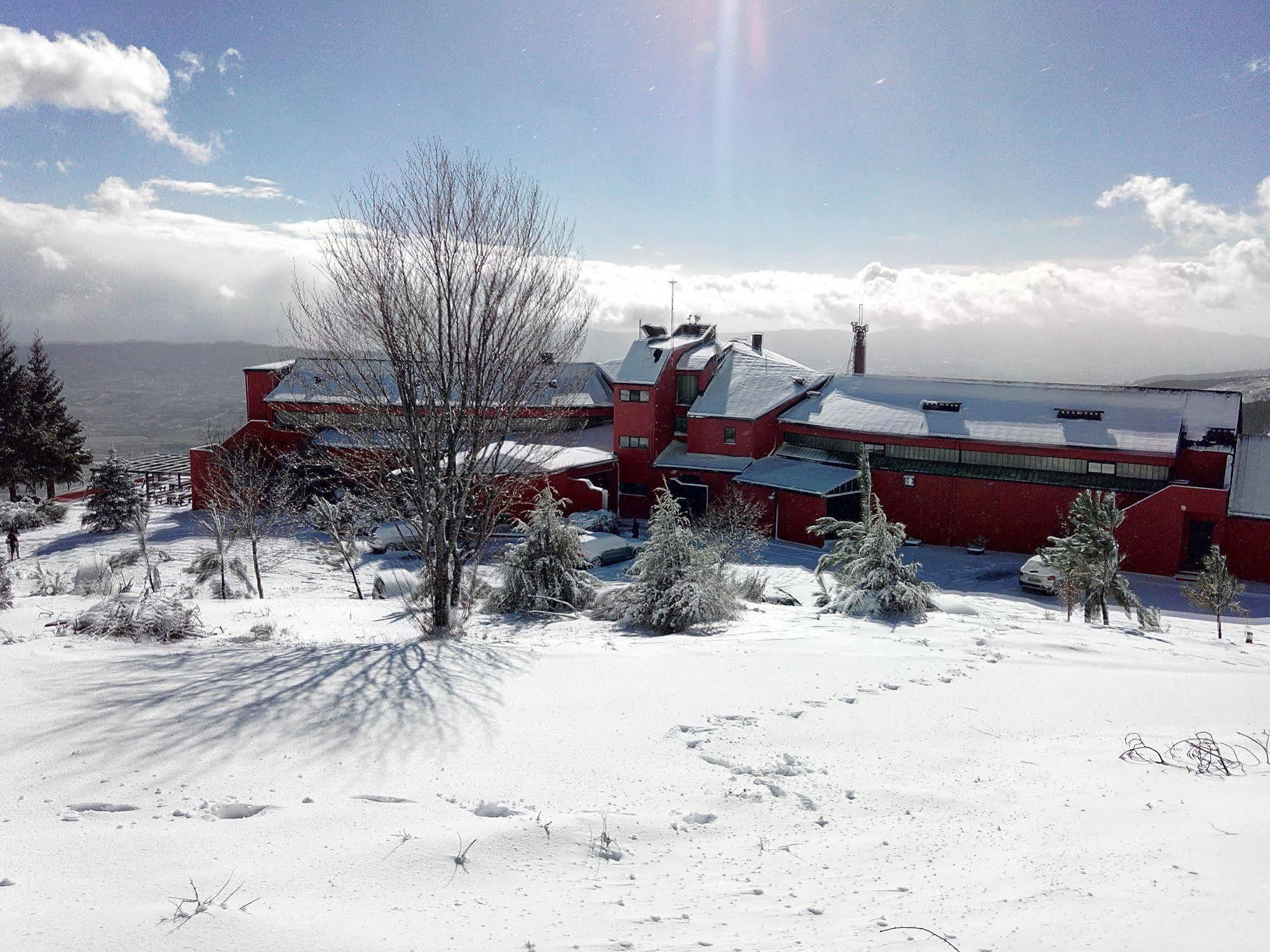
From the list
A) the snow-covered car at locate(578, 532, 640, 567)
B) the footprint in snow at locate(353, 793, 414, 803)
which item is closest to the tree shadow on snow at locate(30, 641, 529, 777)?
the footprint in snow at locate(353, 793, 414, 803)

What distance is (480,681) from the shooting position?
7539 millimetres

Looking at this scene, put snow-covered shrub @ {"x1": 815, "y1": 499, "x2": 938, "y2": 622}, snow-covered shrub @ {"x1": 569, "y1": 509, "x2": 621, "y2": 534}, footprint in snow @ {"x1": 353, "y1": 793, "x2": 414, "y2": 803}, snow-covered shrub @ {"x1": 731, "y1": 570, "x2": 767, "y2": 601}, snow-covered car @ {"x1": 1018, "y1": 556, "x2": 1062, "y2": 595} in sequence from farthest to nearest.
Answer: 1. snow-covered shrub @ {"x1": 569, "y1": 509, "x2": 621, "y2": 534}
2. snow-covered car @ {"x1": 1018, "y1": 556, "x2": 1062, "y2": 595}
3. snow-covered shrub @ {"x1": 731, "y1": 570, "x2": 767, "y2": 601}
4. snow-covered shrub @ {"x1": 815, "y1": 499, "x2": 938, "y2": 622}
5. footprint in snow @ {"x1": 353, "y1": 793, "x2": 414, "y2": 803}

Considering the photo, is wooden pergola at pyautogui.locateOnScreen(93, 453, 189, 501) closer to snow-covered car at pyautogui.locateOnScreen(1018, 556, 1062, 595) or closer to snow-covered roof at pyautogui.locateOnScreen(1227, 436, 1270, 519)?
snow-covered car at pyautogui.locateOnScreen(1018, 556, 1062, 595)

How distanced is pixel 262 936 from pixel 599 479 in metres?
29.5

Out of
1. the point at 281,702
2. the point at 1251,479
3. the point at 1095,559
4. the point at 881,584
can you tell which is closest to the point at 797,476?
the point at 1251,479

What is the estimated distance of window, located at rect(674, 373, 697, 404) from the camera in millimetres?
34312

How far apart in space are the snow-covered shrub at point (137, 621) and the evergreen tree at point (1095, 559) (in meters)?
15.2

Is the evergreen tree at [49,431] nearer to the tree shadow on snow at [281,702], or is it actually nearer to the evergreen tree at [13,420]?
the evergreen tree at [13,420]

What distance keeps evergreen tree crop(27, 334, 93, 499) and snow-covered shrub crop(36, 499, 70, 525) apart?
6206 millimetres

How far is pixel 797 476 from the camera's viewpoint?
2861 cm

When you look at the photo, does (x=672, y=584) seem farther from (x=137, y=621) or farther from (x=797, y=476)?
(x=797, y=476)

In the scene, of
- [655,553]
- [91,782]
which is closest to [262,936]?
[91,782]

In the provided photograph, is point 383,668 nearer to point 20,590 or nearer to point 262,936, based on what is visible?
point 262,936

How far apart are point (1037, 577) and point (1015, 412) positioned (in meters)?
9.54
